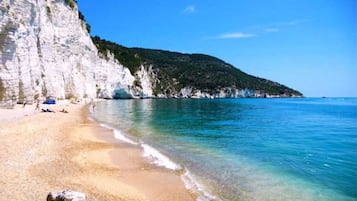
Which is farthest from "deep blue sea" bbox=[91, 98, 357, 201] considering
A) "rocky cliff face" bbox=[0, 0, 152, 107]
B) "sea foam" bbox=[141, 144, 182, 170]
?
"rocky cliff face" bbox=[0, 0, 152, 107]

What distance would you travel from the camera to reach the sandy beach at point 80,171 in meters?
8.50

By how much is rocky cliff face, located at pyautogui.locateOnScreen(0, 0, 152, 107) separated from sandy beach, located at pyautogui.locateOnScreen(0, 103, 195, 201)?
16.0m

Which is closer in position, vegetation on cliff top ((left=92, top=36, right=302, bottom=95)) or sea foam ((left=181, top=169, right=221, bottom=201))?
sea foam ((left=181, top=169, right=221, bottom=201))

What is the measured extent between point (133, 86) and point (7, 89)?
75771mm

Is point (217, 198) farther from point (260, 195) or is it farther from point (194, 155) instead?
point (194, 155)

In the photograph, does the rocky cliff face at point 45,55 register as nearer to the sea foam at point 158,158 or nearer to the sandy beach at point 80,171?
the sandy beach at point 80,171

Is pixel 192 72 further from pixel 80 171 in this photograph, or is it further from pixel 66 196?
pixel 66 196

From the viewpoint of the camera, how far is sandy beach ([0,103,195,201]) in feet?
27.9

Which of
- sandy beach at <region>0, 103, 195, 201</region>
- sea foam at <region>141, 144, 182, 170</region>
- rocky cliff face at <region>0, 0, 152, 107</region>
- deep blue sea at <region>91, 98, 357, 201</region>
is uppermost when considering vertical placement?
rocky cliff face at <region>0, 0, 152, 107</region>

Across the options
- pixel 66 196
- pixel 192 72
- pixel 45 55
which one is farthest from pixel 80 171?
pixel 192 72

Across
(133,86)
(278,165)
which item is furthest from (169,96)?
(278,165)

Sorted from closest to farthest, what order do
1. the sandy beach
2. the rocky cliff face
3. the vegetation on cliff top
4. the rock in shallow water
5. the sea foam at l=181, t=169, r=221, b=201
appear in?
the rock in shallow water < the sandy beach < the sea foam at l=181, t=169, r=221, b=201 < the rocky cliff face < the vegetation on cliff top

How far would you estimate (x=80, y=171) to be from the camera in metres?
10.8

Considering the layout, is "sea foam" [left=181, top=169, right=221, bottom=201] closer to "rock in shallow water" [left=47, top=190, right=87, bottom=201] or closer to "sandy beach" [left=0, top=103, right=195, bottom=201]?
"sandy beach" [left=0, top=103, right=195, bottom=201]
